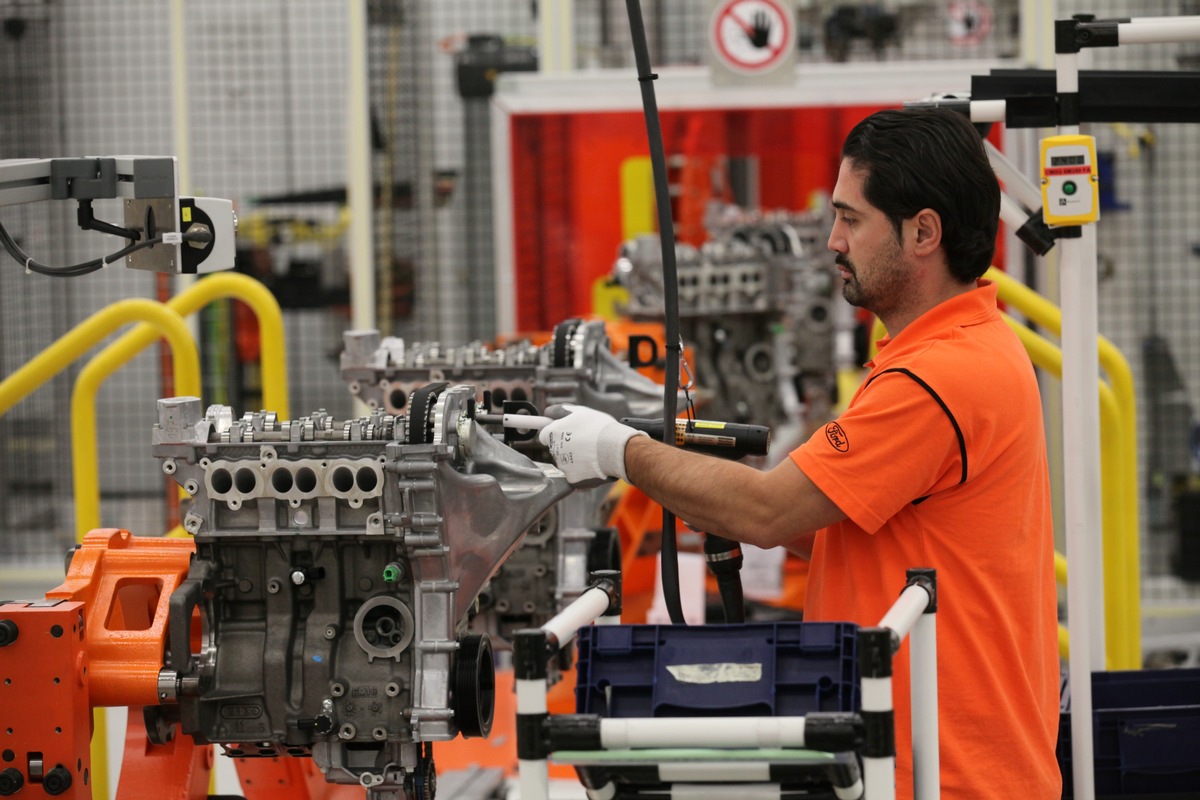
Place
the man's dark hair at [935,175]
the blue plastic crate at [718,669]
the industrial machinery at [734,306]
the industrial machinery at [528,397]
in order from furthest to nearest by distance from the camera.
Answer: the industrial machinery at [734,306] → the industrial machinery at [528,397] → the man's dark hair at [935,175] → the blue plastic crate at [718,669]

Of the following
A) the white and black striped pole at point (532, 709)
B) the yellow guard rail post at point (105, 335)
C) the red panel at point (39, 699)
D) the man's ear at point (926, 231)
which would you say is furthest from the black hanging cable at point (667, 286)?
the yellow guard rail post at point (105, 335)

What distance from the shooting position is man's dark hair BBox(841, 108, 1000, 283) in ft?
8.47

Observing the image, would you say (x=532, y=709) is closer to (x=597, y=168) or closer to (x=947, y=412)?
(x=947, y=412)

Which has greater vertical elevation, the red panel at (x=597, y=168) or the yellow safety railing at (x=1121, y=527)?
the red panel at (x=597, y=168)

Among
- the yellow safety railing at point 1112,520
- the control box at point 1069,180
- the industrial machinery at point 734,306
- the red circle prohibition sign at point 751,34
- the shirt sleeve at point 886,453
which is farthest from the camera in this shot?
the red circle prohibition sign at point 751,34

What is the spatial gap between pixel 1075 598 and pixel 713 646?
1.33 m

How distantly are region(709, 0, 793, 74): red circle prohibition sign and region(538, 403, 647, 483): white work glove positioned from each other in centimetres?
571

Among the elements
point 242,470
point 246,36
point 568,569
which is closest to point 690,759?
point 242,470

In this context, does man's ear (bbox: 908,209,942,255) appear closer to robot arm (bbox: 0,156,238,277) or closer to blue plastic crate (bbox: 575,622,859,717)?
blue plastic crate (bbox: 575,622,859,717)

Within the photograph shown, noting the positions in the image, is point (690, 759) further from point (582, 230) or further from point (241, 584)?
point (582, 230)

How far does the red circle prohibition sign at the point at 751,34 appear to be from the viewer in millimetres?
8078

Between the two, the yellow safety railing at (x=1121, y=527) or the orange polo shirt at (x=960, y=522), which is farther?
the yellow safety railing at (x=1121, y=527)

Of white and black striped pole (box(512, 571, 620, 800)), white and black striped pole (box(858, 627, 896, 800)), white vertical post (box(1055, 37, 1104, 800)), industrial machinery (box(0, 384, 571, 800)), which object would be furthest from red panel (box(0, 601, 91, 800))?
white vertical post (box(1055, 37, 1104, 800))

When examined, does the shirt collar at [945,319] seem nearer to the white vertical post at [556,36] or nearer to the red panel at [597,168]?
the red panel at [597,168]
